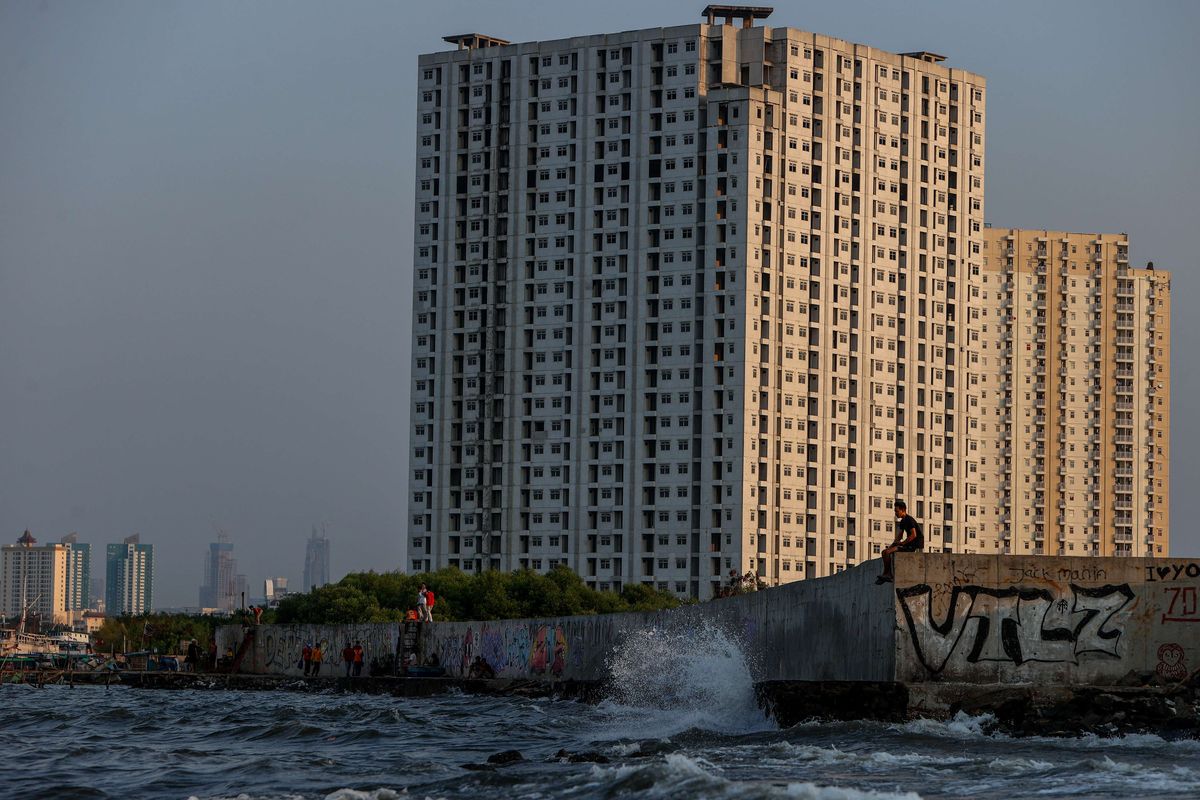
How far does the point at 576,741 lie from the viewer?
116ft

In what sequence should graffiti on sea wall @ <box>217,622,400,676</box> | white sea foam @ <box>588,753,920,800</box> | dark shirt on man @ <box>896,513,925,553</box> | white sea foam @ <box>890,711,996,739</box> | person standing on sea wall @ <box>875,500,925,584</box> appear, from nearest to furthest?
white sea foam @ <box>588,753,920,800</box>, white sea foam @ <box>890,711,996,739</box>, person standing on sea wall @ <box>875,500,925,584</box>, dark shirt on man @ <box>896,513,925,553</box>, graffiti on sea wall @ <box>217,622,400,676</box>

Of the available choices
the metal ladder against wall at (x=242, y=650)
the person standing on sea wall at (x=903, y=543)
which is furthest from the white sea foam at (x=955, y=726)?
the metal ladder against wall at (x=242, y=650)

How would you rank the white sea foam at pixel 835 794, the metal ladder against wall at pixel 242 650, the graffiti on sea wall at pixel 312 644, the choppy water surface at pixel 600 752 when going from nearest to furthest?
the white sea foam at pixel 835 794 → the choppy water surface at pixel 600 752 → the graffiti on sea wall at pixel 312 644 → the metal ladder against wall at pixel 242 650

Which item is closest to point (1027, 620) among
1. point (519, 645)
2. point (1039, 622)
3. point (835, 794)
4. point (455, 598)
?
point (1039, 622)

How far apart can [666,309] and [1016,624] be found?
368ft

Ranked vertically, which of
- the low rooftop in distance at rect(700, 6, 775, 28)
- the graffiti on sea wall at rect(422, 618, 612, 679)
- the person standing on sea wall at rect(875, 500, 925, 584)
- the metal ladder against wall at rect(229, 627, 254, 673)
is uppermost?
the low rooftop in distance at rect(700, 6, 775, 28)

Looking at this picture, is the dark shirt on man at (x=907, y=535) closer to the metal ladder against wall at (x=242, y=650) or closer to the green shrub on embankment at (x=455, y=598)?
the metal ladder against wall at (x=242, y=650)

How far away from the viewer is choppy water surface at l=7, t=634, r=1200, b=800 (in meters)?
24.3

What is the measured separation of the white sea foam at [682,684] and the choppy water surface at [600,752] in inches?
3.0

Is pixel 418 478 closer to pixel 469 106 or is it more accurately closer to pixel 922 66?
pixel 469 106

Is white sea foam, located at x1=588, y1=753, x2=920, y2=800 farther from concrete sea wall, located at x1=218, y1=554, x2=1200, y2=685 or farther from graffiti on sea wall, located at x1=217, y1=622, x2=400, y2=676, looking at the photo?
graffiti on sea wall, located at x1=217, y1=622, x2=400, y2=676

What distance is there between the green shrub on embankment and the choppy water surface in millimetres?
67870

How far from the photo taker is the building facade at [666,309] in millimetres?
142750

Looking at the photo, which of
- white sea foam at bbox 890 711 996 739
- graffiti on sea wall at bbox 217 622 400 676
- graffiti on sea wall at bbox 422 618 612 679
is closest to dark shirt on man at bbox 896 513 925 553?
white sea foam at bbox 890 711 996 739
